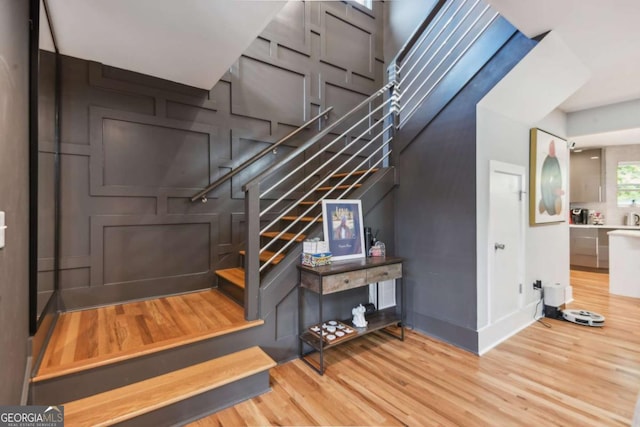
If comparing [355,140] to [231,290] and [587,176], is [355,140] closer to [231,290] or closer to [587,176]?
[231,290]

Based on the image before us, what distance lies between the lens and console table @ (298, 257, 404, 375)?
222cm

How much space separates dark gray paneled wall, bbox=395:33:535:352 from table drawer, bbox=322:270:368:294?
863 mm

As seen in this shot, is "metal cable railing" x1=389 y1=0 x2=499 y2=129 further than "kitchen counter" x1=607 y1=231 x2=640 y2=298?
No

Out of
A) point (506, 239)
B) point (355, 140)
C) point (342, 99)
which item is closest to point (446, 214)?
point (506, 239)

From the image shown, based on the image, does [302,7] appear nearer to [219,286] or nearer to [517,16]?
[517,16]

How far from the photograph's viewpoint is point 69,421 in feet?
4.69

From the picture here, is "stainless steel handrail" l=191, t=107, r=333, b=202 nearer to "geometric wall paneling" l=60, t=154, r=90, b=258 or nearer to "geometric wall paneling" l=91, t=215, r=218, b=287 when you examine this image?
"geometric wall paneling" l=91, t=215, r=218, b=287

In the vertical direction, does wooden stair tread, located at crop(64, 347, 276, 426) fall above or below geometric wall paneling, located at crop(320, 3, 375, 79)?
below

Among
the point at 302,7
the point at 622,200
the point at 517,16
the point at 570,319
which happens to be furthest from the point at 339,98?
the point at 622,200

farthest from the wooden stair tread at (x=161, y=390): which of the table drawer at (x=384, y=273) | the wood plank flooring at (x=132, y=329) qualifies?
the table drawer at (x=384, y=273)

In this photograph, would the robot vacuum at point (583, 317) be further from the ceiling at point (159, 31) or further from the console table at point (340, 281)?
the ceiling at point (159, 31)

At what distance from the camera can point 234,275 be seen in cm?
285

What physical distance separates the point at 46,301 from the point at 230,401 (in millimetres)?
1502

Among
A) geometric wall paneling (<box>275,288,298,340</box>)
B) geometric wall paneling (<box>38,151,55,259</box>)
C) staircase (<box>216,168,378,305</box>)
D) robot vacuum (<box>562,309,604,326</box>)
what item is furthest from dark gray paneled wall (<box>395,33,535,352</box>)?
geometric wall paneling (<box>38,151,55,259</box>)
